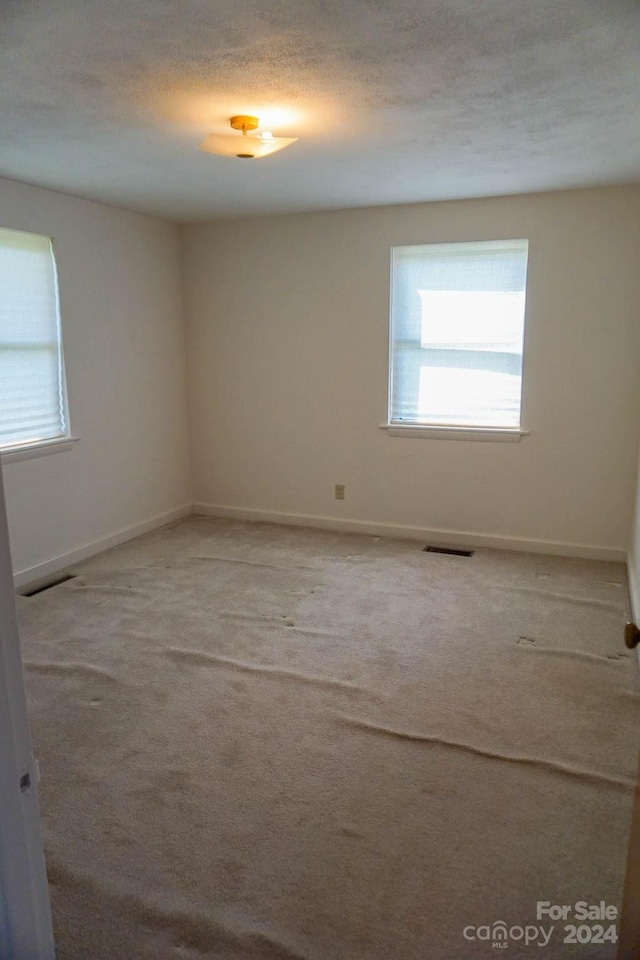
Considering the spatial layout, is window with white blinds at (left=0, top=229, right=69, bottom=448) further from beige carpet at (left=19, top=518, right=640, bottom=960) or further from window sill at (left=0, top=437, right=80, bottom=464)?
beige carpet at (left=19, top=518, right=640, bottom=960)

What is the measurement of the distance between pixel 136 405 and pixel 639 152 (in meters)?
Result: 3.61

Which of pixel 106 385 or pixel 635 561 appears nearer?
pixel 635 561

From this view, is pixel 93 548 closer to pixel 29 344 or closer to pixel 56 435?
pixel 56 435

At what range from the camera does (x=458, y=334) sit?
4559mm

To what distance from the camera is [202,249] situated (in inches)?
205

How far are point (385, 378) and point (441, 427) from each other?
55 centimetres

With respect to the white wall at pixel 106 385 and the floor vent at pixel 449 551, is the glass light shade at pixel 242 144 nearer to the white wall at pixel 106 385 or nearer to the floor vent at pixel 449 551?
the white wall at pixel 106 385

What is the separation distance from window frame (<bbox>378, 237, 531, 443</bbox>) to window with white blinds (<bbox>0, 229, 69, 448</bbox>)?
2268 mm

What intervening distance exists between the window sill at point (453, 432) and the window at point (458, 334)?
0.04 metres

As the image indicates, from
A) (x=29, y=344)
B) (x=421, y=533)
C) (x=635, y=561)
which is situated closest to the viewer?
(x=635, y=561)

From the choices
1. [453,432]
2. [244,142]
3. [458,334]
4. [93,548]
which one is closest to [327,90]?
[244,142]

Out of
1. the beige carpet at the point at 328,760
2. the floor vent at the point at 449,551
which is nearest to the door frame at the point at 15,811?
the beige carpet at the point at 328,760

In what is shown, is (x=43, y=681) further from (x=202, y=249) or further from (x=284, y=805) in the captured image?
(x=202, y=249)

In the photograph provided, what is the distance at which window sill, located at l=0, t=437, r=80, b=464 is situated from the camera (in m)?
3.89
